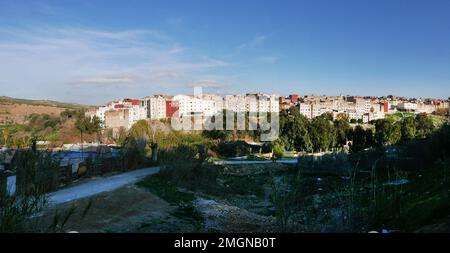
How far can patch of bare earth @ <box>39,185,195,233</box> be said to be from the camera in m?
9.23

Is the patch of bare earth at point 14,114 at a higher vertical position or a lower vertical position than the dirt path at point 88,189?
higher

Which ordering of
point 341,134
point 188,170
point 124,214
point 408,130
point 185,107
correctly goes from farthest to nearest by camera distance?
1. point 185,107
2. point 341,134
3. point 408,130
4. point 188,170
5. point 124,214

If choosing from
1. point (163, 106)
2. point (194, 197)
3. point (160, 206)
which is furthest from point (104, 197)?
point (163, 106)

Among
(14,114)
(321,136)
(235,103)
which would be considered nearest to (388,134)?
(321,136)

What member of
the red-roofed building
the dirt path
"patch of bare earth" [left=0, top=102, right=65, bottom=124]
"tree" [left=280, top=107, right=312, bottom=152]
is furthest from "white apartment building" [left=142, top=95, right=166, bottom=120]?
the dirt path

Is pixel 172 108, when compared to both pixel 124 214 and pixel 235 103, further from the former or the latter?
pixel 124 214

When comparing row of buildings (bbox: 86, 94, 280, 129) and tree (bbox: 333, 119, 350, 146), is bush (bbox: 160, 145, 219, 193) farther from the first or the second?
row of buildings (bbox: 86, 94, 280, 129)

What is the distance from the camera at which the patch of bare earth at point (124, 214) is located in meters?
9.23

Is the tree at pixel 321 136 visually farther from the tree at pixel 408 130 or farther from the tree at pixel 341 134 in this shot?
the tree at pixel 408 130

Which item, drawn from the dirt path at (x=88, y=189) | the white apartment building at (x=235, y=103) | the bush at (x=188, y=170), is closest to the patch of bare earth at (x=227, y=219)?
the dirt path at (x=88, y=189)

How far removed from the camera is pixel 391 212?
21.8ft

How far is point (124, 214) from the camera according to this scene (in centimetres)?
1073
